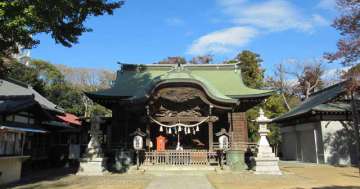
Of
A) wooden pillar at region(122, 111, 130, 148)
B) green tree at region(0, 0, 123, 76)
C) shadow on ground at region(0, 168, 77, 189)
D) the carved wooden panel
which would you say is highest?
green tree at region(0, 0, 123, 76)

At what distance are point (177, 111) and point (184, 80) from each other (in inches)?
89.8

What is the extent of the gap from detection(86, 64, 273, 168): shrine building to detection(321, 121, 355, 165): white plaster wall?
612cm

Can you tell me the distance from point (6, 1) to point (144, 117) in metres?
10.8

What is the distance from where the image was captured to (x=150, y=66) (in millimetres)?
25641

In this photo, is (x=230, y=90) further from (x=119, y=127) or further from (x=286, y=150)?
(x=286, y=150)

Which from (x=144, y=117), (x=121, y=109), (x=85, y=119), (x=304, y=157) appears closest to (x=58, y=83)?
(x=85, y=119)

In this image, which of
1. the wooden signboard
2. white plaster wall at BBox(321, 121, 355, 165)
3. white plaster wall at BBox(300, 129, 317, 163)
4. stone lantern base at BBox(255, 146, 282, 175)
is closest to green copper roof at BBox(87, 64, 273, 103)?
the wooden signboard

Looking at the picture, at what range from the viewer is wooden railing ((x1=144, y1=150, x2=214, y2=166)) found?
1784 cm

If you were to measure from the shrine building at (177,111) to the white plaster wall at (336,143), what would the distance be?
6.12m

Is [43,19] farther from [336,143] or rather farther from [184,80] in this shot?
[336,143]

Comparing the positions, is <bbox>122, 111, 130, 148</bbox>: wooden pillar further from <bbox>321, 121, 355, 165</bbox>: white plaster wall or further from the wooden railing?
<bbox>321, 121, 355, 165</bbox>: white plaster wall

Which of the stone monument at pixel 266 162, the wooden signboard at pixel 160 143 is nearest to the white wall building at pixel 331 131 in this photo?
the stone monument at pixel 266 162

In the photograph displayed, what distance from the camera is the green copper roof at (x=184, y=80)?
59.8 feet

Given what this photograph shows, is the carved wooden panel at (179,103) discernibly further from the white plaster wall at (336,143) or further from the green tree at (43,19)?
the white plaster wall at (336,143)
